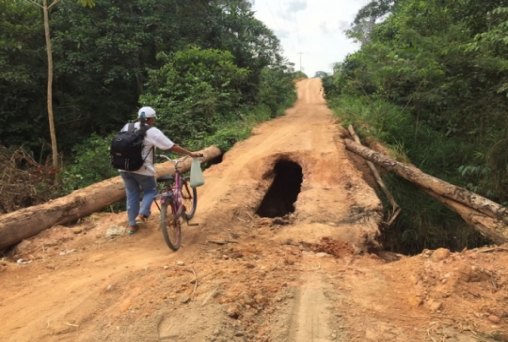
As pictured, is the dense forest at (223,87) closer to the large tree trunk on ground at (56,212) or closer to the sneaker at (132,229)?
the large tree trunk on ground at (56,212)

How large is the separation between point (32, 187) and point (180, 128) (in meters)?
6.51

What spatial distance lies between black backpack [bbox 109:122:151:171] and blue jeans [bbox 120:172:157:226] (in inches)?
12.3

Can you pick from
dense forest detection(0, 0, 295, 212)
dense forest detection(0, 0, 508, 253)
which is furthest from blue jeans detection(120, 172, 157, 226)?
dense forest detection(0, 0, 295, 212)

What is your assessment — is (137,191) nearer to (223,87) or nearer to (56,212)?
(56,212)

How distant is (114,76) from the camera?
17.1 m

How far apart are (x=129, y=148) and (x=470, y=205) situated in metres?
5.23

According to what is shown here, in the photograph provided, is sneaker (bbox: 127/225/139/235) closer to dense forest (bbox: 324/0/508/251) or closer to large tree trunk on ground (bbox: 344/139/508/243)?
large tree trunk on ground (bbox: 344/139/508/243)

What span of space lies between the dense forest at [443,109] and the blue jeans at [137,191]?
554 cm

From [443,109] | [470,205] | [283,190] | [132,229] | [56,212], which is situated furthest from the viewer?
[443,109]

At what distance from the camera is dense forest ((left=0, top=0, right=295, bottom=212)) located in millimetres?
15555

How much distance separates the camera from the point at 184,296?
4.28 m

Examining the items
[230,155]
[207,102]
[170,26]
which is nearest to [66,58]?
[170,26]

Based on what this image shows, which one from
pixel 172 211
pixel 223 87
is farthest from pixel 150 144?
pixel 223 87

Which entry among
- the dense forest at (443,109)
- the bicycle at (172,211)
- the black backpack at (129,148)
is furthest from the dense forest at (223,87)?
the bicycle at (172,211)
